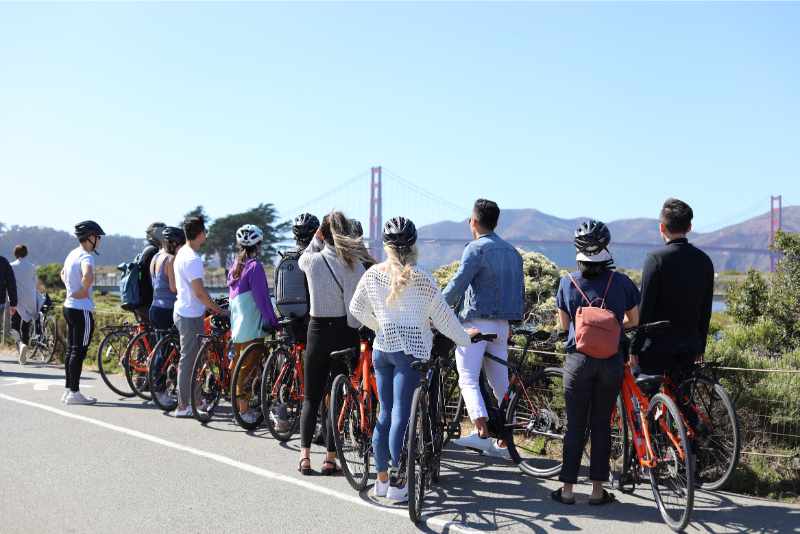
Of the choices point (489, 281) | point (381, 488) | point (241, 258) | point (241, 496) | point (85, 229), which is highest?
point (85, 229)

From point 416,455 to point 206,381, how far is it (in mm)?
3702

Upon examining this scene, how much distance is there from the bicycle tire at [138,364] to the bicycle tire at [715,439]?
19.2 feet

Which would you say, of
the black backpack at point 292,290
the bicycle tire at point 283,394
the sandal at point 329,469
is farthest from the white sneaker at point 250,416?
the sandal at point 329,469

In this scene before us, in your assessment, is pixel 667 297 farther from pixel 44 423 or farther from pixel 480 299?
pixel 44 423

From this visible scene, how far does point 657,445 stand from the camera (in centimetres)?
492

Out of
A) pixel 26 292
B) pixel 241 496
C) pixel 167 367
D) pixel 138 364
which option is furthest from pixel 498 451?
pixel 26 292

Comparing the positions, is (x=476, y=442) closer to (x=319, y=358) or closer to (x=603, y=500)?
(x=603, y=500)

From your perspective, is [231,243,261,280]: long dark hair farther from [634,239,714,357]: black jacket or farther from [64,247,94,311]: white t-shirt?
[634,239,714,357]: black jacket

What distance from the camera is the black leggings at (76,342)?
8.70 metres

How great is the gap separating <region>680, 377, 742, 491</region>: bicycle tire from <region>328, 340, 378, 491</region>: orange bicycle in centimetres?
211

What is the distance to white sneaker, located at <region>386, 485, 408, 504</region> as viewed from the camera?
16.5 ft

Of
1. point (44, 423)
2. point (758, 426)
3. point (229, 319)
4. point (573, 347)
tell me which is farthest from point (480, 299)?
point (44, 423)

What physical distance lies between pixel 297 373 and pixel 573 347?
2.68 m

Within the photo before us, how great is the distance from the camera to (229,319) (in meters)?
8.06
